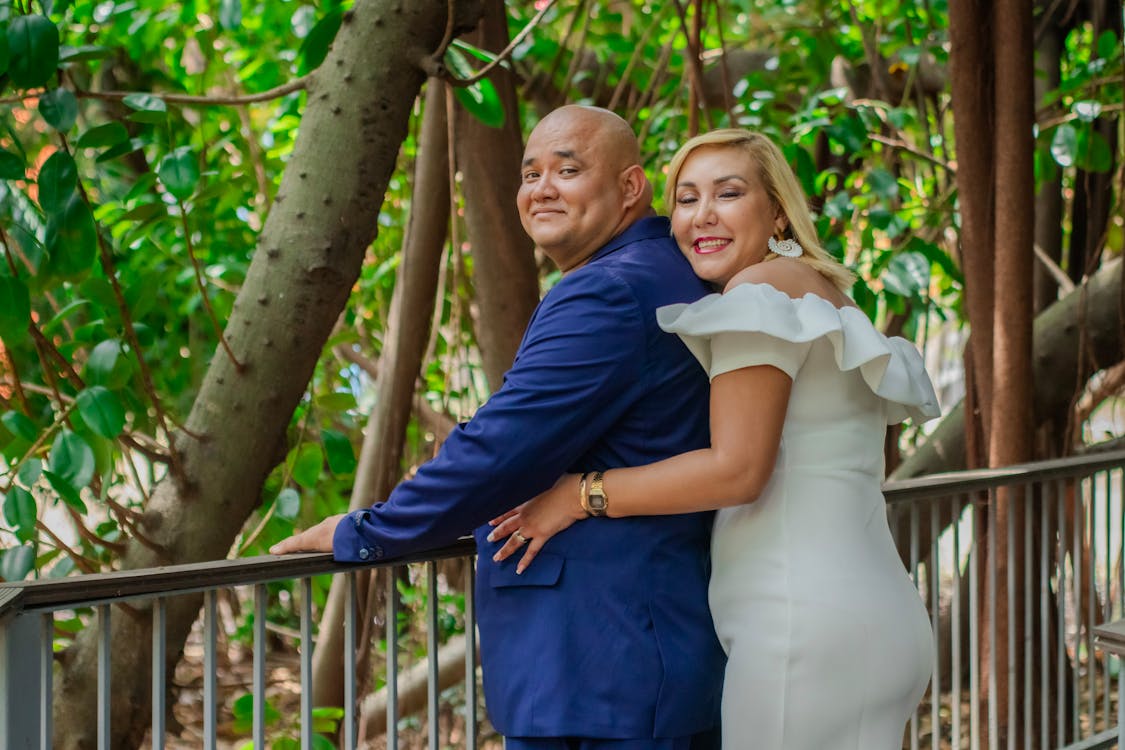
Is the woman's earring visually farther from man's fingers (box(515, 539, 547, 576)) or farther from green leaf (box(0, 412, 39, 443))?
green leaf (box(0, 412, 39, 443))

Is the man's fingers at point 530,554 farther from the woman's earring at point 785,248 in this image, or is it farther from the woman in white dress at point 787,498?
the woman's earring at point 785,248

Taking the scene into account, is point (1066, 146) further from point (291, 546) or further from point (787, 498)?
point (291, 546)

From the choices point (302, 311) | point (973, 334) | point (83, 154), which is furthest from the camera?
point (83, 154)

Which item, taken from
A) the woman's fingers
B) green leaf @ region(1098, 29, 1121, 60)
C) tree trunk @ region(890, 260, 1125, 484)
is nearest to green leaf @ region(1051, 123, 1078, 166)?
green leaf @ region(1098, 29, 1121, 60)

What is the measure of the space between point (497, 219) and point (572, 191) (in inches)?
63.6

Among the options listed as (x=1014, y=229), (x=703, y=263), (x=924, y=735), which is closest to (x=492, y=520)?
(x=703, y=263)

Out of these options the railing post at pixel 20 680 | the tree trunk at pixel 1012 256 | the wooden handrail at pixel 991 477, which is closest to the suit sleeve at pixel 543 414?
the railing post at pixel 20 680

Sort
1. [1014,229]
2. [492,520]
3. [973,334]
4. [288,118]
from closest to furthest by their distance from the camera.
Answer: [492,520] → [1014,229] → [973,334] → [288,118]

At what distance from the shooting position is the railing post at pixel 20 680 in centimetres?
143

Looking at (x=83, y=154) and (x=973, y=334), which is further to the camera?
(x=83, y=154)

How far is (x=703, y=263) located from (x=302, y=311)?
915 mm

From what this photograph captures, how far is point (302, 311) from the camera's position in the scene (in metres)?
2.36

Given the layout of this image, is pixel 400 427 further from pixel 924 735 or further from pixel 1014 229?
pixel 924 735

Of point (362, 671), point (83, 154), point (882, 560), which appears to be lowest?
point (362, 671)
